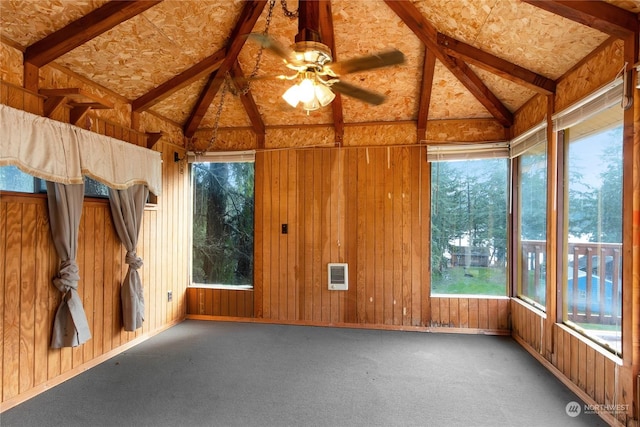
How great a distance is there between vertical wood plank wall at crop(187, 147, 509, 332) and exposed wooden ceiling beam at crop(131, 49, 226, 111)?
1.37 m

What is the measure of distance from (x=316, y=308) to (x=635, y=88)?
12.3 ft

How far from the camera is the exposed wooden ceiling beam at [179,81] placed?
349 cm

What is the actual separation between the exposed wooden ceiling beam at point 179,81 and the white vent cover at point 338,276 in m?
2.74

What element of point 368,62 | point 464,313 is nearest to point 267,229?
point 464,313

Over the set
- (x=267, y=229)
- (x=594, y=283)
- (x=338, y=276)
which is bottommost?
(x=338, y=276)

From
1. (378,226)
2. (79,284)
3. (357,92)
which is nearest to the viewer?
(357,92)

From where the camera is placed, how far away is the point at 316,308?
176 inches

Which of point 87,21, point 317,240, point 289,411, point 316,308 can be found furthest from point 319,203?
point 87,21

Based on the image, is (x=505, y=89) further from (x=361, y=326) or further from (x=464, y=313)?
(x=361, y=326)

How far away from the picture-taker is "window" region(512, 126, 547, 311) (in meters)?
3.39

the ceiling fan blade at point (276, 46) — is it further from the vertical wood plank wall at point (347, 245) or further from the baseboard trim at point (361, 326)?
the baseboard trim at point (361, 326)

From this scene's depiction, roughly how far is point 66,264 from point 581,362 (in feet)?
14.1

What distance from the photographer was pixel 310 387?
2766 mm

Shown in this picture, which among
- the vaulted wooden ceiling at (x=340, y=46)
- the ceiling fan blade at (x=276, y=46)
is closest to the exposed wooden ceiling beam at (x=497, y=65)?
the vaulted wooden ceiling at (x=340, y=46)
